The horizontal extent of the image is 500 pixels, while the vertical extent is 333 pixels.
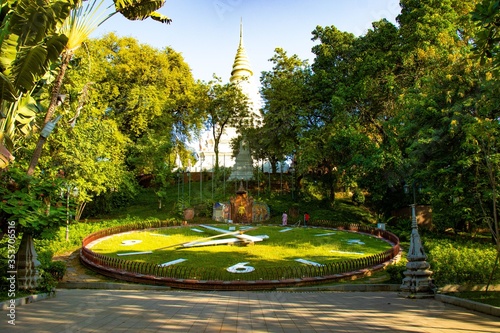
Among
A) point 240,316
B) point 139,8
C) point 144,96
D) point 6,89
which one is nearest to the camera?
point 240,316

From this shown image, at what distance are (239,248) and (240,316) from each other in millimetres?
11155

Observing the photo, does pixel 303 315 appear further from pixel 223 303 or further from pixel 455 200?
pixel 455 200

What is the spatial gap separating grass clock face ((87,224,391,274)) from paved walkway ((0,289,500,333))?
221 inches

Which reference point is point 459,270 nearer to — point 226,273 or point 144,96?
point 226,273

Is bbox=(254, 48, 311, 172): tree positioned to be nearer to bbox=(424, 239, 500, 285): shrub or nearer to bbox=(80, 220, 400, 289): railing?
bbox=(80, 220, 400, 289): railing

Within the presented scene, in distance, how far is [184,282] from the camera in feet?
40.7

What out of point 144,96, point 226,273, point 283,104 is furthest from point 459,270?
point 144,96

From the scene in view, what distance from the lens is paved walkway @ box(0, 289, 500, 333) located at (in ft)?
19.7

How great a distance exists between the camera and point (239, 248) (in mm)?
18109

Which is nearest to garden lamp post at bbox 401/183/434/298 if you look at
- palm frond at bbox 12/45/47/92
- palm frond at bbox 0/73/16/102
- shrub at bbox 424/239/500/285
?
shrub at bbox 424/239/500/285

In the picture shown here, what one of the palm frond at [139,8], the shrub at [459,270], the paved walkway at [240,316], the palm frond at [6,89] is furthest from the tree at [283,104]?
the palm frond at [6,89]

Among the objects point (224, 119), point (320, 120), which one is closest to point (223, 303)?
point (320, 120)

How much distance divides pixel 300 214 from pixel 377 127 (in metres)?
9.35

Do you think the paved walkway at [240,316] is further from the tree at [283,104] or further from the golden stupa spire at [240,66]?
the golden stupa spire at [240,66]
